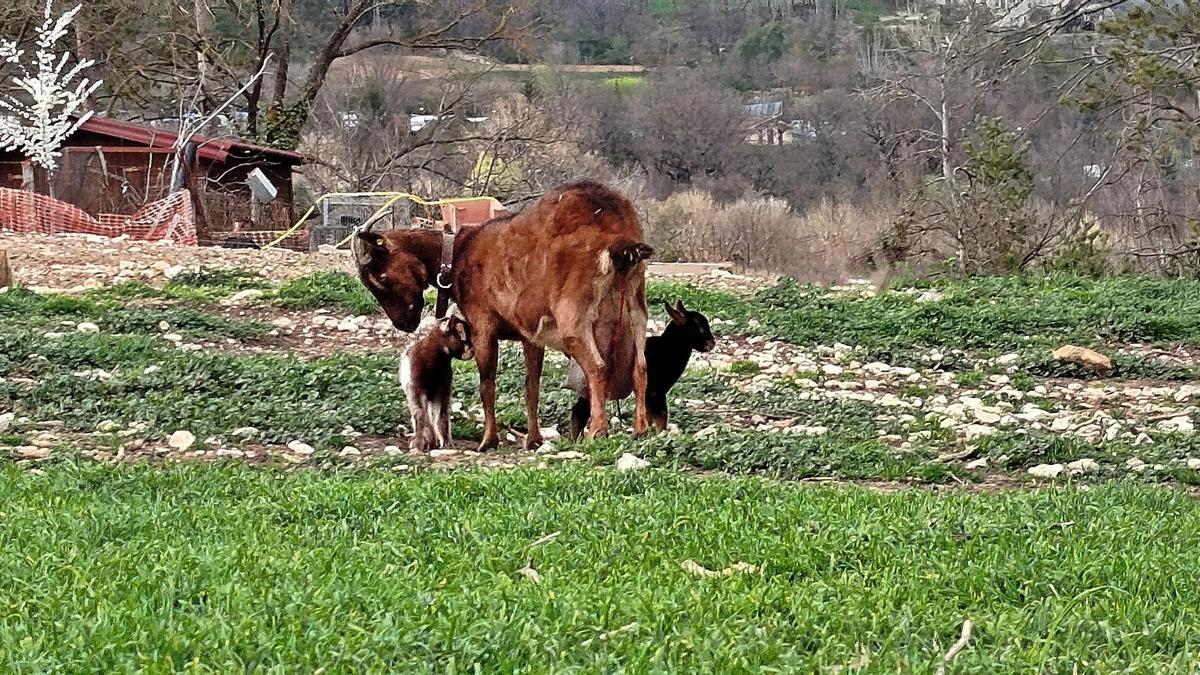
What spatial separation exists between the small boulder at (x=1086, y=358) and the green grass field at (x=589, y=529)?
0.69 feet

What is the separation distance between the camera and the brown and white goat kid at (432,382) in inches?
337

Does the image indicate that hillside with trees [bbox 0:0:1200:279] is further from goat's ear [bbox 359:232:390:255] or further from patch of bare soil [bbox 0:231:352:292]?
patch of bare soil [bbox 0:231:352:292]

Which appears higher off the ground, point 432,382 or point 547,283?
point 547,283

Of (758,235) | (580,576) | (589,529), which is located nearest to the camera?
(580,576)

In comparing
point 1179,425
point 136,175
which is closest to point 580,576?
point 1179,425

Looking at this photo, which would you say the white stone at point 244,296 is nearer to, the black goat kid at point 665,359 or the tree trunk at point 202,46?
the black goat kid at point 665,359

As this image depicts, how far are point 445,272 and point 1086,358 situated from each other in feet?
19.1

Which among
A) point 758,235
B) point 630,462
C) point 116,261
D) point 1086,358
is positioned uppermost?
point 116,261

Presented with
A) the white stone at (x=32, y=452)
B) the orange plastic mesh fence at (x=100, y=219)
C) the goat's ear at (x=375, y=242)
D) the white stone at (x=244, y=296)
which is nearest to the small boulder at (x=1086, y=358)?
the goat's ear at (x=375, y=242)

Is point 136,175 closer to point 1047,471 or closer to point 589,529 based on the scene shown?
point 1047,471

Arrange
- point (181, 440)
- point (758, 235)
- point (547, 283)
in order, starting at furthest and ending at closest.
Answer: point (758, 235)
point (547, 283)
point (181, 440)

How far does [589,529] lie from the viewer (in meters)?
5.43

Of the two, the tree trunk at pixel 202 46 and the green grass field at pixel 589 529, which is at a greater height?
the tree trunk at pixel 202 46

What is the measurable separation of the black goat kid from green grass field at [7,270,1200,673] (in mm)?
554
